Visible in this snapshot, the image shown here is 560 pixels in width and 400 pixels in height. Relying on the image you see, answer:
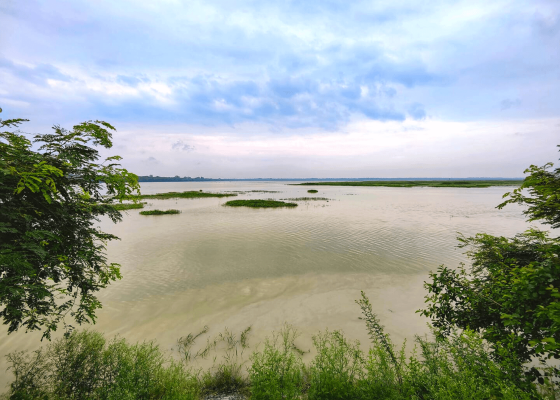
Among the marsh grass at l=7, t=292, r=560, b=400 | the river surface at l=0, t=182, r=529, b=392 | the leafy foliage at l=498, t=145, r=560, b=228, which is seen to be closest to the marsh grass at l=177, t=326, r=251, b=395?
the marsh grass at l=7, t=292, r=560, b=400

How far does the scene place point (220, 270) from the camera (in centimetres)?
1612

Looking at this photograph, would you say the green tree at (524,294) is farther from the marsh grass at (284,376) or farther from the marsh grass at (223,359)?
the marsh grass at (223,359)

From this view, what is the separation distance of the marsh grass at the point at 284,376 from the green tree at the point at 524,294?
0.44 meters

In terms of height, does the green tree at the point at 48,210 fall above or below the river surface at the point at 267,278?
above

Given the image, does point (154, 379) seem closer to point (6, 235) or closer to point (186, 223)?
point (6, 235)

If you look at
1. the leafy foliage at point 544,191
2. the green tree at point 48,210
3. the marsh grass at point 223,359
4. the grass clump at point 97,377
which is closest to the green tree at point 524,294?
the leafy foliage at point 544,191

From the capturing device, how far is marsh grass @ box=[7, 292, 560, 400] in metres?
4.66

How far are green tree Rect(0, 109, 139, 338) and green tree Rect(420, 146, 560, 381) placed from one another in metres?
8.51

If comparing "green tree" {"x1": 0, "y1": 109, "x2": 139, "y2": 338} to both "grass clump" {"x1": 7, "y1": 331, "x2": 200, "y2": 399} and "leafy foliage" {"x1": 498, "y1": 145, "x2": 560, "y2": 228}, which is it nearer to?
"grass clump" {"x1": 7, "y1": 331, "x2": 200, "y2": 399}

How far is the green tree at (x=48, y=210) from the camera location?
458cm

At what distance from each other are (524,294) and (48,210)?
1013 cm

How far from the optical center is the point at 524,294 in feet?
13.3

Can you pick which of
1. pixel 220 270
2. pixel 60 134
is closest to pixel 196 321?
pixel 220 270

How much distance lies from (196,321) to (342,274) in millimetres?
9572
